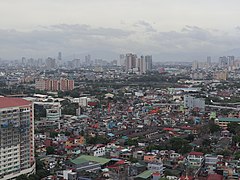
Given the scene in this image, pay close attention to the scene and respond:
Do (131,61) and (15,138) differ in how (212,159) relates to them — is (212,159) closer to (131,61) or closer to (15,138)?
(15,138)

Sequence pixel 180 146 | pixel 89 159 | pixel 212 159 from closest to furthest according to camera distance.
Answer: pixel 89 159 < pixel 212 159 < pixel 180 146

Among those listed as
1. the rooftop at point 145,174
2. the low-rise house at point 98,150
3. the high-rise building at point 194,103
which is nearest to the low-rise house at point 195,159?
the rooftop at point 145,174

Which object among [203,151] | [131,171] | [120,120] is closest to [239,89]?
[120,120]

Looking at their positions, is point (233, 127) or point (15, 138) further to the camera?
point (233, 127)

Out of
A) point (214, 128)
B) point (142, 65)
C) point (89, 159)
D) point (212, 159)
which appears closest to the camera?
point (89, 159)

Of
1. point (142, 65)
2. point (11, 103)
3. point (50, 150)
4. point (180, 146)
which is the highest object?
point (142, 65)

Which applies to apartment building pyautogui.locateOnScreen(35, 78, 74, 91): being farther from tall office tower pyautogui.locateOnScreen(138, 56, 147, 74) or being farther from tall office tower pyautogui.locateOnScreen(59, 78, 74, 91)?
tall office tower pyautogui.locateOnScreen(138, 56, 147, 74)

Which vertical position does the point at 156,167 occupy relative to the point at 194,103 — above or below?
below

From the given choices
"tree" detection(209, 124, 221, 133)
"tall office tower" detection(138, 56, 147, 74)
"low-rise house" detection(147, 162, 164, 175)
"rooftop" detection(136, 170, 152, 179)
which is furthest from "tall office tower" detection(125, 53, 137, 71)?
"rooftop" detection(136, 170, 152, 179)

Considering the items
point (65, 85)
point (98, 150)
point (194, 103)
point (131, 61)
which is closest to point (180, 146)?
point (98, 150)
